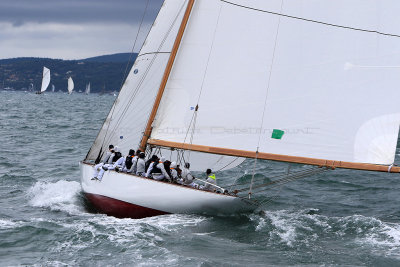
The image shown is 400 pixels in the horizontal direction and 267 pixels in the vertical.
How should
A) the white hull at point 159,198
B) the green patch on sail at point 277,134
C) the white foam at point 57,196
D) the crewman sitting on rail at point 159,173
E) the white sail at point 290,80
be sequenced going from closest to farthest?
1. the white sail at point 290,80
2. the green patch on sail at point 277,134
3. the white hull at point 159,198
4. the crewman sitting on rail at point 159,173
5. the white foam at point 57,196

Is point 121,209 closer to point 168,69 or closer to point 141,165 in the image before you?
point 141,165

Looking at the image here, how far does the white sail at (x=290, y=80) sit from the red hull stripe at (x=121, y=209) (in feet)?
7.25

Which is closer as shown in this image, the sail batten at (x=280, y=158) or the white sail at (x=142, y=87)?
the sail batten at (x=280, y=158)

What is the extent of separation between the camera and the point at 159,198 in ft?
61.3

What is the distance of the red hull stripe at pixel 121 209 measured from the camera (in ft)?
62.4

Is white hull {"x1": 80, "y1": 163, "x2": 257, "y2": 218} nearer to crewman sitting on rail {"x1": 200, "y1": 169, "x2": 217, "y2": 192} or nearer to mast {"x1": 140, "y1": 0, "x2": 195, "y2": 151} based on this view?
crewman sitting on rail {"x1": 200, "y1": 169, "x2": 217, "y2": 192}

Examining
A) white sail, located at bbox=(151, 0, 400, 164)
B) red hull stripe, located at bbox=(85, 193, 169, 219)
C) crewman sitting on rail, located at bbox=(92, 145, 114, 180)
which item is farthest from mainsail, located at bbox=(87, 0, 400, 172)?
red hull stripe, located at bbox=(85, 193, 169, 219)

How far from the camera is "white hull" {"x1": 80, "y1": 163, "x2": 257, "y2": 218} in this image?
1839cm

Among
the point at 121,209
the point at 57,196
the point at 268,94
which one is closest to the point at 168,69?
the point at 268,94

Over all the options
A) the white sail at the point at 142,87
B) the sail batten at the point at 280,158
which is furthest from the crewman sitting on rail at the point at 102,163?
the sail batten at the point at 280,158

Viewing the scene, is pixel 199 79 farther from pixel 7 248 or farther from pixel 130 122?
pixel 7 248

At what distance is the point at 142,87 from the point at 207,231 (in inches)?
231

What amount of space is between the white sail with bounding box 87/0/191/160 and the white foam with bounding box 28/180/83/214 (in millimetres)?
1740

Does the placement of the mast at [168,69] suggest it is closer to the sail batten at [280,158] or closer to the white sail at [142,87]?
the sail batten at [280,158]
